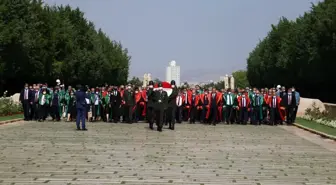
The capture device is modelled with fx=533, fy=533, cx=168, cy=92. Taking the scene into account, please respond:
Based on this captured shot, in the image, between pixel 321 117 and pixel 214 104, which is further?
pixel 321 117

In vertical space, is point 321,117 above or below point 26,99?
below

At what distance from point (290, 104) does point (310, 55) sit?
26.1 m

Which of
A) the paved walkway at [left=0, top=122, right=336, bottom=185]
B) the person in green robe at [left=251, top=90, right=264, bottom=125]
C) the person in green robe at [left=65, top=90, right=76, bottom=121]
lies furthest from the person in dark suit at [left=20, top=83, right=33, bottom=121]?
the person in green robe at [left=251, top=90, right=264, bottom=125]

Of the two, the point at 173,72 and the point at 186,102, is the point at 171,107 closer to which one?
the point at 186,102

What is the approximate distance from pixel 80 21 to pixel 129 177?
66871mm

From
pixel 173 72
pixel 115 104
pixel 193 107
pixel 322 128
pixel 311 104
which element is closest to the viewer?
pixel 322 128

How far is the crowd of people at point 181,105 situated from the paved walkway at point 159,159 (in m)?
Result: 8.18

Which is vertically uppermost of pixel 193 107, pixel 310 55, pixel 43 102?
pixel 310 55

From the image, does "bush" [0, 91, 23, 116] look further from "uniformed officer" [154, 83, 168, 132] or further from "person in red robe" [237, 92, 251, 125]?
"person in red robe" [237, 92, 251, 125]

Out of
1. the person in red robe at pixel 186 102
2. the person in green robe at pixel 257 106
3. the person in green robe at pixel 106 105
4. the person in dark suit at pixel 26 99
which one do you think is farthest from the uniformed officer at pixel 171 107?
the person in dark suit at pixel 26 99

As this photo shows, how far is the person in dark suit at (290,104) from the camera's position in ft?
96.2

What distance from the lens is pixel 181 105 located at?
30141mm

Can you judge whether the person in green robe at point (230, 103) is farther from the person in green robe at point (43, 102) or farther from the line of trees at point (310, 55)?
the line of trees at point (310, 55)

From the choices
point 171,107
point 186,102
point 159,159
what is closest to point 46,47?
point 186,102
